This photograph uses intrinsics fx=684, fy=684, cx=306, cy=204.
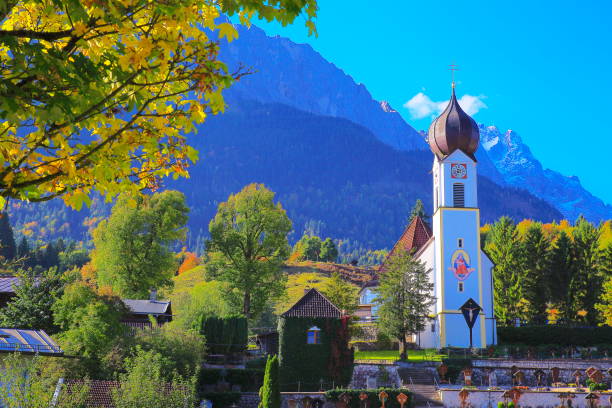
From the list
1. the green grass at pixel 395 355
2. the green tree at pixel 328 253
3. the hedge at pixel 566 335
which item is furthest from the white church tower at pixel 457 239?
the green tree at pixel 328 253

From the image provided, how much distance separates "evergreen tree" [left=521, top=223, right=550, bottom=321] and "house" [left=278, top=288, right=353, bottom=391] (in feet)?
74.9

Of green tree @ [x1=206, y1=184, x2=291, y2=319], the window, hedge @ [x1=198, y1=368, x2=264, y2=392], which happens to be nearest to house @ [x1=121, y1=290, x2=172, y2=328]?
green tree @ [x1=206, y1=184, x2=291, y2=319]

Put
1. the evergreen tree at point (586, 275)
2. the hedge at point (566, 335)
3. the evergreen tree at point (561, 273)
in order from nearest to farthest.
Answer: the hedge at point (566, 335) → the evergreen tree at point (586, 275) → the evergreen tree at point (561, 273)

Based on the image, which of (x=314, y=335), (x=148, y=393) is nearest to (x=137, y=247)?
(x=314, y=335)

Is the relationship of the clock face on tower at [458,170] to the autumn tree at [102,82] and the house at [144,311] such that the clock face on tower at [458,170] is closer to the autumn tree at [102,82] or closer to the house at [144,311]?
the house at [144,311]

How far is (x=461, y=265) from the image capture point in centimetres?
5038

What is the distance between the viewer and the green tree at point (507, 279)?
2178 inches

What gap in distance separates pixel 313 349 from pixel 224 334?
561 cm

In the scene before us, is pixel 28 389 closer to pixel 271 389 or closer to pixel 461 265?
pixel 271 389

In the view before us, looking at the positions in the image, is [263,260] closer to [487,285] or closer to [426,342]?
[426,342]

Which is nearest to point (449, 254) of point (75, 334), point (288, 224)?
point (288, 224)

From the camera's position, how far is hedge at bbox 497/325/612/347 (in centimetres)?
4688

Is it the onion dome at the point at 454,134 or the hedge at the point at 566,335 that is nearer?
the hedge at the point at 566,335

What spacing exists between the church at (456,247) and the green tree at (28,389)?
28.4 m
